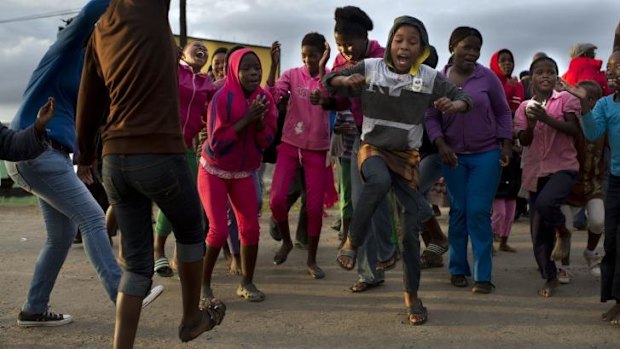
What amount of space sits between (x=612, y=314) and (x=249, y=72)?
3.10m

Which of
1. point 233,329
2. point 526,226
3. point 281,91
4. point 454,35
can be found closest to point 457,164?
point 454,35

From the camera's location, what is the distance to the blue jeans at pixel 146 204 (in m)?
2.89

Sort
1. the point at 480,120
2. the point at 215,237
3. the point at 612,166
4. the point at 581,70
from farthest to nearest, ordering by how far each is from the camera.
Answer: the point at 581,70 < the point at 480,120 < the point at 215,237 < the point at 612,166

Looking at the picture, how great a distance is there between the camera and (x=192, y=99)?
5.50 m

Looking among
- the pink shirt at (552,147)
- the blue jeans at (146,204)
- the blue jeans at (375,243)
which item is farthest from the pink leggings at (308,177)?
the blue jeans at (146,204)

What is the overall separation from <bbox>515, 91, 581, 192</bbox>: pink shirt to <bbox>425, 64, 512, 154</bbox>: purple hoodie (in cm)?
28

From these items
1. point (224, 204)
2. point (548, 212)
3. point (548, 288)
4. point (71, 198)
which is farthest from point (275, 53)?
point (548, 288)

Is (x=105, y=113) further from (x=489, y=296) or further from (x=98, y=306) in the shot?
(x=489, y=296)

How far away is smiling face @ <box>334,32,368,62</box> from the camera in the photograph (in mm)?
4953

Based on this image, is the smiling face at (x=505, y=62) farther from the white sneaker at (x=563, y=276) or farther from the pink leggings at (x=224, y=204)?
the pink leggings at (x=224, y=204)

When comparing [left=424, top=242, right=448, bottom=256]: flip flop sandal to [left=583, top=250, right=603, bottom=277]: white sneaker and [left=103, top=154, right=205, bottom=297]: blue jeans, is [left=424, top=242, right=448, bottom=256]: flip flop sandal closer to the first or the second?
[left=583, top=250, right=603, bottom=277]: white sneaker

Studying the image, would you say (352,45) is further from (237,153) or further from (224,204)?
(224,204)

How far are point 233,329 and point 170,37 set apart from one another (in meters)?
2.05

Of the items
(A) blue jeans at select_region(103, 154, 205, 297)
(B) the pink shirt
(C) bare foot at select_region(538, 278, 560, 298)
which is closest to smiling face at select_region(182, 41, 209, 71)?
(B) the pink shirt
